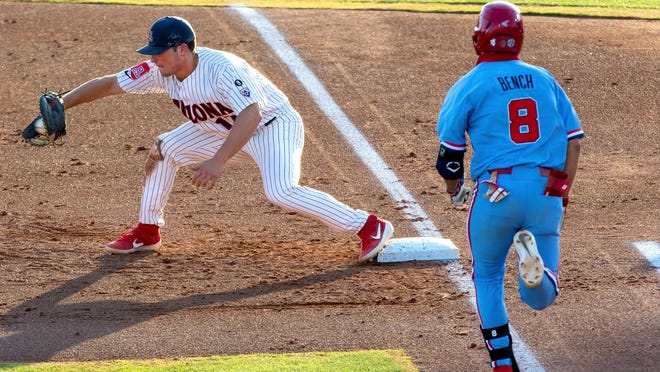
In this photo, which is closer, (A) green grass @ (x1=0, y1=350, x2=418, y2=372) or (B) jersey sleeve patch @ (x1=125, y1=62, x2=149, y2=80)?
(A) green grass @ (x1=0, y1=350, x2=418, y2=372)

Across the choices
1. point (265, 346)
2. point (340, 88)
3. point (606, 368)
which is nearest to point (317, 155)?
point (340, 88)

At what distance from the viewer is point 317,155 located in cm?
849

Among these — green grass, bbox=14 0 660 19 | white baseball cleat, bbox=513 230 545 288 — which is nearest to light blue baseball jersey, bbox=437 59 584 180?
white baseball cleat, bbox=513 230 545 288

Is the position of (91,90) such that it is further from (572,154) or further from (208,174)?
(572,154)

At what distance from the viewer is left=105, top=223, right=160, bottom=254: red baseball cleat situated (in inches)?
266

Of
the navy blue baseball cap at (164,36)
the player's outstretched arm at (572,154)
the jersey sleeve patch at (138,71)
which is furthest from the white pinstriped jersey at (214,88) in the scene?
the player's outstretched arm at (572,154)

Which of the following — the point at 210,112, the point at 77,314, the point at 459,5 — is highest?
the point at 210,112

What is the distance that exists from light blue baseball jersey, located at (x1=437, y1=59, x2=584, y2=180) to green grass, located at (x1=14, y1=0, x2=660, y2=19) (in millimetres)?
6415

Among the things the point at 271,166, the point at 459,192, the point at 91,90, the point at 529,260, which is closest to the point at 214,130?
the point at 271,166

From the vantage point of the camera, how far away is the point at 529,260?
4.53 metres

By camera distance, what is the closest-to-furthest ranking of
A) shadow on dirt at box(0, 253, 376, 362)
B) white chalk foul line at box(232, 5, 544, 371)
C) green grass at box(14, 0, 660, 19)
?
Result: shadow on dirt at box(0, 253, 376, 362) → white chalk foul line at box(232, 5, 544, 371) → green grass at box(14, 0, 660, 19)

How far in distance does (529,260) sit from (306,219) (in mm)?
3209

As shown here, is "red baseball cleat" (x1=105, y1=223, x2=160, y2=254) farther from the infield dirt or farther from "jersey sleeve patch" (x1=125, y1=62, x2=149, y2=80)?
"jersey sleeve patch" (x1=125, y1=62, x2=149, y2=80)

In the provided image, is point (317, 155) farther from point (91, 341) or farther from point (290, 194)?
point (91, 341)
